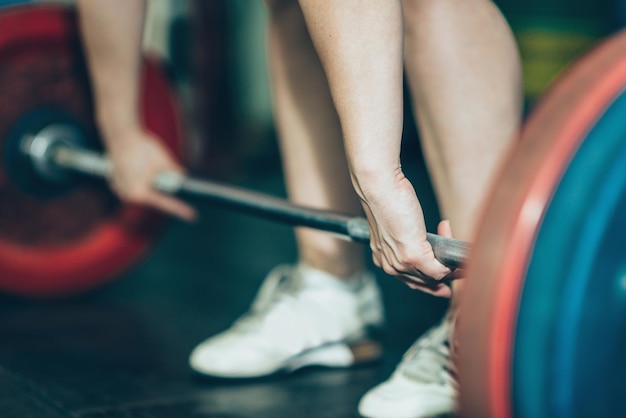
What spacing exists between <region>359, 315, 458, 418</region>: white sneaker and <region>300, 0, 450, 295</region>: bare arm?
0.72 feet

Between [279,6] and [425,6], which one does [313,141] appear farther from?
[425,6]

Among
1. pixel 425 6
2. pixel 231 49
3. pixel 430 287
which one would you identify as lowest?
pixel 430 287

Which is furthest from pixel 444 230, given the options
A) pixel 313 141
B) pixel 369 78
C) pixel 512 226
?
pixel 313 141

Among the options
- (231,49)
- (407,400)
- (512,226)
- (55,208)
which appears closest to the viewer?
(512,226)

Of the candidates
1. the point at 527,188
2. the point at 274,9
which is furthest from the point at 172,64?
the point at 527,188

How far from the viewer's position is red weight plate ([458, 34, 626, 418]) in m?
0.63

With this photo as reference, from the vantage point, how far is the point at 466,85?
103 cm

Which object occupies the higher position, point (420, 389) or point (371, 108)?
point (371, 108)

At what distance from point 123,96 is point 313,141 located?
0.29 metres

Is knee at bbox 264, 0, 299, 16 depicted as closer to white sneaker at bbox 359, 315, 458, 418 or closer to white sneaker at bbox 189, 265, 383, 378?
white sneaker at bbox 189, 265, 383, 378

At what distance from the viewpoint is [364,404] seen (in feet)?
3.35

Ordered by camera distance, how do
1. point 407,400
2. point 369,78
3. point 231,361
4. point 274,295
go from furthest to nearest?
point 274,295, point 231,361, point 407,400, point 369,78

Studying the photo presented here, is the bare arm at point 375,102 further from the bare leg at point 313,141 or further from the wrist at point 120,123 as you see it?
the wrist at point 120,123

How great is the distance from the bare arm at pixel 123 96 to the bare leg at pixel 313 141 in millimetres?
204
